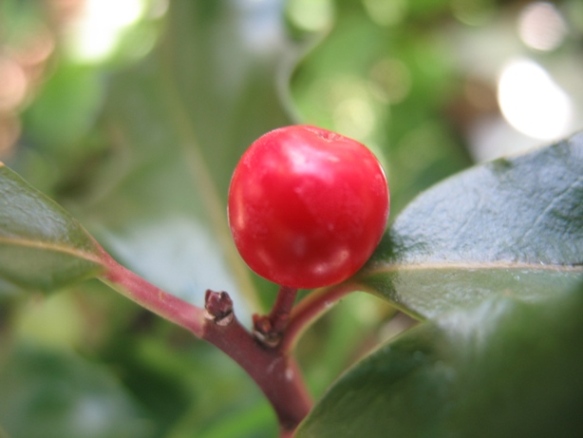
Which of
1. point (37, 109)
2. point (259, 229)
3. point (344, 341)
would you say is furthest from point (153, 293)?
point (37, 109)

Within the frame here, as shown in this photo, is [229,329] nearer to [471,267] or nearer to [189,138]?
[471,267]

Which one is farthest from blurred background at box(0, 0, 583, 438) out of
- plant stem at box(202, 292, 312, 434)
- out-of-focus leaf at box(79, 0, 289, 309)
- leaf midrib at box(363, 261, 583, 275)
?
leaf midrib at box(363, 261, 583, 275)

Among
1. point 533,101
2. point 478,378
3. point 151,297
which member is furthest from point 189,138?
point 533,101

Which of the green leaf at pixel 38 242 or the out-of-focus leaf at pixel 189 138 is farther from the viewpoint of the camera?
the out-of-focus leaf at pixel 189 138

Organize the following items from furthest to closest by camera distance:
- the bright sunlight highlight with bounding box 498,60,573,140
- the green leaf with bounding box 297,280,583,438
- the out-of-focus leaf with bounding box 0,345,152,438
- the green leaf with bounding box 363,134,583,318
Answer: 1. the bright sunlight highlight with bounding box 498,60,573,140
2. the out-of-focus leaf with bounding box 0,345,152,438
3. the green leaf with bounding box 363,134,583,318
4. the green leaf with bounding box 297,280,583,438

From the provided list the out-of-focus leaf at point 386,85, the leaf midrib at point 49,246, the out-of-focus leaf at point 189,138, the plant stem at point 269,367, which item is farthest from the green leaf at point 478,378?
the out-of-focus leaf at point 386,85

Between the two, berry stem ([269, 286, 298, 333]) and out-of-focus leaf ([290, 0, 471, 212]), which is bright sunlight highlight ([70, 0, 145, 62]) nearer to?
out-of-focus leaf ([290, 0, 471, 212])

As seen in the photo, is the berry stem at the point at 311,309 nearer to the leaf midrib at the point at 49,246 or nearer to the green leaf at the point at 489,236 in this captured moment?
the green leaf at the point at 489,236
